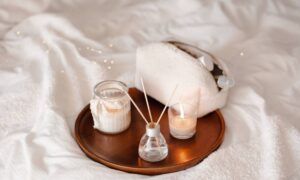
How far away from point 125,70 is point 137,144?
36 cm

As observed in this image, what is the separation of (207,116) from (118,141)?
23 cm

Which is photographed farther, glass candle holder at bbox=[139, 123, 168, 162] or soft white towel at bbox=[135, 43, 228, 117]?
soft white towel at bbox=[135, 43, 228, 117]

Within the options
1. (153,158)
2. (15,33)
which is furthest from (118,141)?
(15,33)

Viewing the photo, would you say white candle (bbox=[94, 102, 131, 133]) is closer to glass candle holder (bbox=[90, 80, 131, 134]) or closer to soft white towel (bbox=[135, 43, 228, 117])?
glass candle holder (bbox=[90, 80, 131, 134])

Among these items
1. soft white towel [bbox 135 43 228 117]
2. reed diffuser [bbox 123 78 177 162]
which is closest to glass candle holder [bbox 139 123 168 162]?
reed diffuser [bbox 123 78 177 162]

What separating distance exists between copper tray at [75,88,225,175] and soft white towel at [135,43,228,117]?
42 mm

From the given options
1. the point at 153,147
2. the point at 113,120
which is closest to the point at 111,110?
the point at 113,120

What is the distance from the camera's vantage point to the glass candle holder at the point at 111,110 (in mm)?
987

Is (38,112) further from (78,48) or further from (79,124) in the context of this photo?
(78,48)

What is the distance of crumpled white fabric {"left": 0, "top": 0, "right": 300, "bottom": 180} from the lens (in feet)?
3.09

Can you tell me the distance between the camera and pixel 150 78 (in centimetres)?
110

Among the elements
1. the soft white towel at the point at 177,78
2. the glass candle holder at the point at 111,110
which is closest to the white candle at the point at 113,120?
the glass candle holder at the point at 111,110

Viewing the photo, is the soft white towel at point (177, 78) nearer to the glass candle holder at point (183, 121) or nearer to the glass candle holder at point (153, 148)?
the glass candle holder at point (183, 121)

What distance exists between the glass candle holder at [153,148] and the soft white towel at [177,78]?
0.14 m
